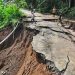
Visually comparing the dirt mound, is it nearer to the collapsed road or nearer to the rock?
the collapsed road

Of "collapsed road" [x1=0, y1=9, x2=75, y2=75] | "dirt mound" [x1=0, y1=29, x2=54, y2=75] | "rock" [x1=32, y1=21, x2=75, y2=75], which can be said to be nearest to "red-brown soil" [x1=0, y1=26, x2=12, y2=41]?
"collapsed road" [x1=0, y1=9, x2=75, y2=75]

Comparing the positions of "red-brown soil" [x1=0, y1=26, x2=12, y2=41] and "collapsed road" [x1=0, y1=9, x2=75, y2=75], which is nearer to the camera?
"collapsed road" [x1=0, y1=9, x2=75, y2=75]

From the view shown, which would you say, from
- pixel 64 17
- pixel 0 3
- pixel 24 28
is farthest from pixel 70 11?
pixel 0 3

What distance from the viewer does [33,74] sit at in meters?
6.89

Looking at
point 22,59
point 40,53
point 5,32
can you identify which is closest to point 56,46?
point 40,53

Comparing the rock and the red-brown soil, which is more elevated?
the rock

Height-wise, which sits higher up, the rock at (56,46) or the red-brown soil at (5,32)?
the rock at (56,46)

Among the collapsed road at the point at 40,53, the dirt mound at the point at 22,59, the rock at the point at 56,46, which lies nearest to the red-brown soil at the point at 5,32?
the collapsed road at the point at 40,53

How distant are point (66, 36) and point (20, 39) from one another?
8.65 ft

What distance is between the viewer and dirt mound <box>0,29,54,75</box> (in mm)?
7193

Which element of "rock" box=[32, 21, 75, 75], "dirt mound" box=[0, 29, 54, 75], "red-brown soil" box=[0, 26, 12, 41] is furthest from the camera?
"red-brown soil" box=[0, 26, 12, 41]

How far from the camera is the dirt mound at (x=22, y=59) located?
23.6 ft

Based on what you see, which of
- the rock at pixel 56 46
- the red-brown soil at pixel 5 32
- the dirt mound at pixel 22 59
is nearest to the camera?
the rock at pixel 56 46

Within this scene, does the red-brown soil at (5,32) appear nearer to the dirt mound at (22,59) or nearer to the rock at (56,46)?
the dirt mound at (22,59)
